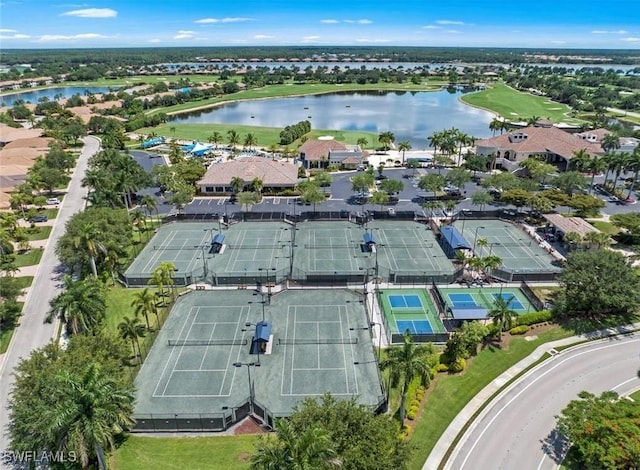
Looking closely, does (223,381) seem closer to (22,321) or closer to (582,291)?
(22,321)

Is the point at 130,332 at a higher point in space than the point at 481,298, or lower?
higher

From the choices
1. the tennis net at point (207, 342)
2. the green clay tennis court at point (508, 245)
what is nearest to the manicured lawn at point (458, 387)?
the green clay tennis court at point (508, 245)

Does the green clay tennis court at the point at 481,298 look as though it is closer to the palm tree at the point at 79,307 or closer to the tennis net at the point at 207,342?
the tennis net at the point at 207,342

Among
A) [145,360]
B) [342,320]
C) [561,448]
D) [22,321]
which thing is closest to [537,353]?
[561,448]

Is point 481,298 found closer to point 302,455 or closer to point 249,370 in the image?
point 249,370

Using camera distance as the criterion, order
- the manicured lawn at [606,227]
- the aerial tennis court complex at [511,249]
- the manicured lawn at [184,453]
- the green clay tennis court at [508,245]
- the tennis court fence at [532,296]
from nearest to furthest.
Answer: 1. the manicured lawn at [184,453]
2. the tennis court fence at [532,296]
3. the aerial tennis court complex at [511,249]
4. the green clay tennis court at [508,245]
5. the manicured lawn at [606,227]

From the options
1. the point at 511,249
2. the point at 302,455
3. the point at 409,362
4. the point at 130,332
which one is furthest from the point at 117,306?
the point at 511,249

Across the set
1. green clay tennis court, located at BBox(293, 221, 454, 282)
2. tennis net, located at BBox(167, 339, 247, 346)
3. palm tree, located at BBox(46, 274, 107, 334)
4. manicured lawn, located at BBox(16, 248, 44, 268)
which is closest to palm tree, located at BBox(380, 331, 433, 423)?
tennis net, located at BBox(167, 339, 247, 346)
